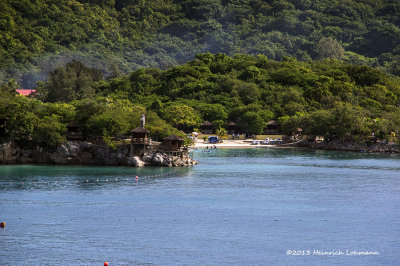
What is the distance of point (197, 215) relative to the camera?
4109 cm

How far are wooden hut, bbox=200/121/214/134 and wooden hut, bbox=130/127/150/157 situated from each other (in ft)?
152

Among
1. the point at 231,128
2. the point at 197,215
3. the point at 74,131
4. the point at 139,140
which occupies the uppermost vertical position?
the point at 231,128

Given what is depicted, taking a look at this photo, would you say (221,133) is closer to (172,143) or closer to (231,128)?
(231,128)

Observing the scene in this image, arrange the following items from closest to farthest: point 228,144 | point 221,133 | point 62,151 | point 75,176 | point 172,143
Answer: point 75,176, point 172,143, point 62,151, point 228,144, point 221,133

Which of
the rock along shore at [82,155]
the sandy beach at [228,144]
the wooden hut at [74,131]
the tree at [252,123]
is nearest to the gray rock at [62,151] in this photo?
the rock along shore at [82,155]

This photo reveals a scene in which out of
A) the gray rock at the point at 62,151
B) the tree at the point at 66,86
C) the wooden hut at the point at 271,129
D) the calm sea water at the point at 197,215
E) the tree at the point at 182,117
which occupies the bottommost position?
the calm sea water at the point at 197,215

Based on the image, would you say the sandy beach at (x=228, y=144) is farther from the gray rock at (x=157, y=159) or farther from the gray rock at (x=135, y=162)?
the gray rock at (x=135, y=162)

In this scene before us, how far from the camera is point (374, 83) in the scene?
132750 mm

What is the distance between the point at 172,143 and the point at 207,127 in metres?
47.4

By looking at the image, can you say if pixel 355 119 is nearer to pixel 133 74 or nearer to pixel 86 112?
pixel 86 112

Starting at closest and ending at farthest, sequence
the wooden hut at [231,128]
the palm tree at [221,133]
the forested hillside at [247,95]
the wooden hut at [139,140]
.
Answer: the wooden hut at [139,140]
the forested hillside at [247,95]
the palm tree at [221,133]
the wooden hut at [231,128]

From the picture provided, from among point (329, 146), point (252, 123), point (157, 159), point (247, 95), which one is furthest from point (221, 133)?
point (157, 159)

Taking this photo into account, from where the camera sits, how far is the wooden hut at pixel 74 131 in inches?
2581

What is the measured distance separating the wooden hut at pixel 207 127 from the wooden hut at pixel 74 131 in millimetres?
44861
